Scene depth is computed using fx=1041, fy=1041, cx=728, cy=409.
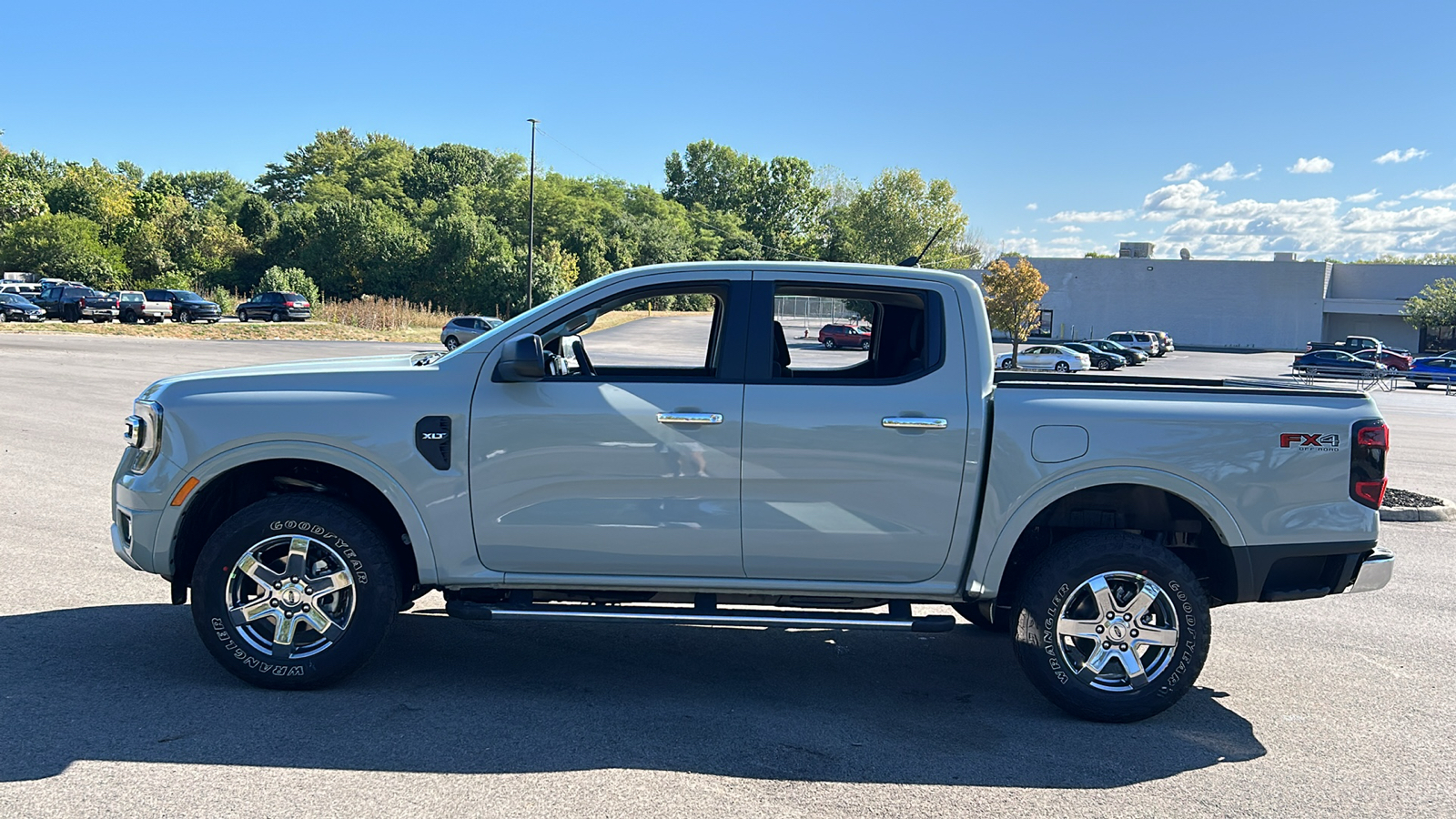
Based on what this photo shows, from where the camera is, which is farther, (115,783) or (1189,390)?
(1189,390)

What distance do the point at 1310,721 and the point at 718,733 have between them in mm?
2714

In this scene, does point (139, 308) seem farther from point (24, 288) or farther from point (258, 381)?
point (258, 381)

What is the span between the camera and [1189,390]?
4750mm

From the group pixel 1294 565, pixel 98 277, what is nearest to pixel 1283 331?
pixel 1294 565

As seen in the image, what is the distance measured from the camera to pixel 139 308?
44938 millimetres

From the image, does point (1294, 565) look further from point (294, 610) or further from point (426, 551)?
point (294, 610)

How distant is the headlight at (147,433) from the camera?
468 cm

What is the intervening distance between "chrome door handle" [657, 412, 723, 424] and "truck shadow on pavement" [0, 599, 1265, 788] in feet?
4.22

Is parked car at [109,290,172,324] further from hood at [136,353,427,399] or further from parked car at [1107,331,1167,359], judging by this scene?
parked car at [1107,331,1167,359]

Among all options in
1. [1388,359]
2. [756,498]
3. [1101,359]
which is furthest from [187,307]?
[1388,359]

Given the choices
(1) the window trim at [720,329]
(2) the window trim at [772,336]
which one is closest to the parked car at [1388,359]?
(2) the window trim at [772,336]

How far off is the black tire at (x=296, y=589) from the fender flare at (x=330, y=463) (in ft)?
0.54

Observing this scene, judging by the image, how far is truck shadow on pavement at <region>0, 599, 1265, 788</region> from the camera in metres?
4.05

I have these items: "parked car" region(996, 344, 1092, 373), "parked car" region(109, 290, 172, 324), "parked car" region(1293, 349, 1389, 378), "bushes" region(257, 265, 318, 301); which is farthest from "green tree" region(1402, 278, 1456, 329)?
"parked car" region(109, 290, 172, 324)
